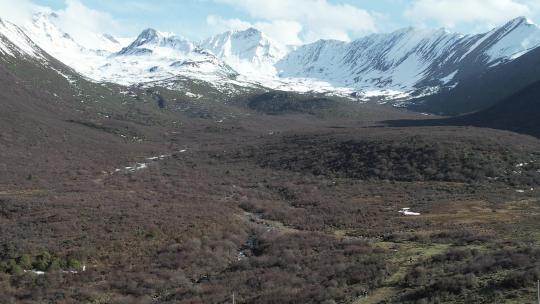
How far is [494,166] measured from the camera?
93312mm

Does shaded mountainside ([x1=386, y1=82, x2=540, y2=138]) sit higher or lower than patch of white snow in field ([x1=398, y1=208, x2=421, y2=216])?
higher

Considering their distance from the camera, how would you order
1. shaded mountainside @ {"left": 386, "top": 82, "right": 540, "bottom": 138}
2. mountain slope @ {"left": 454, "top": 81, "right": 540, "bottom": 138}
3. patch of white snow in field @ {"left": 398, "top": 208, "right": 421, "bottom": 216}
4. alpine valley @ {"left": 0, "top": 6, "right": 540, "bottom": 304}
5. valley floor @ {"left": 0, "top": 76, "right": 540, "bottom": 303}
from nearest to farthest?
valley floor @ {"left": 0, "top": 76, "right": 540, "bottom": 303} < alpine valley @ {"left": 0, "top": 6, "right": 540, "bottom": 304} < patch of white snow in field @ {"left": 398, "top": 208, "right": 421, "bottom": 216} < mountain slope @ {"left": 454, "top": 81, "right": 540, "bottom": 138} < shaded mountainside @ {"left": 386, "top": 82, "right": 540, "bottom": 138}

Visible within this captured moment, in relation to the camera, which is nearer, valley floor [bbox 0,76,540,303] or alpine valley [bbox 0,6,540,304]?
valley floor [bbox 0,76,540,303]

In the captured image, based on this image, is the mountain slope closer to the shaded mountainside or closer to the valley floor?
the shaded mountainside

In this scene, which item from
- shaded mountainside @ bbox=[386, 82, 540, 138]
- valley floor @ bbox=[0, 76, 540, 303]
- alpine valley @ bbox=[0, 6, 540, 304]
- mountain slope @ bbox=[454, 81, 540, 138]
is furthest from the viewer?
shaded mountainside @ bbox=[386, 82, 540, 138]

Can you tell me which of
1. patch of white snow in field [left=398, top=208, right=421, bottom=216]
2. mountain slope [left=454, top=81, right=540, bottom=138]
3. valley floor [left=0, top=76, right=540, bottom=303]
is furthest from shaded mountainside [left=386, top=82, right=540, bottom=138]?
patch of white snow in field [left=398, top=208, right=421, bottom=216]

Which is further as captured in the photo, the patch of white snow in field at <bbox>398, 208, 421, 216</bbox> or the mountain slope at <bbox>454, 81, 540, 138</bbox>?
the mountain slope at <bbox>454, 81, 540, 138</bbox>

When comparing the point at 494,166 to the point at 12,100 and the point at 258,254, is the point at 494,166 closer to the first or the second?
the point at 258,254

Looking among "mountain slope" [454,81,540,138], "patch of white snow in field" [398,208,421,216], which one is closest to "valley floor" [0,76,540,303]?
"patch of white snow in field" [398,208,421,216]

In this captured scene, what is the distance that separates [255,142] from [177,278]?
120 metres

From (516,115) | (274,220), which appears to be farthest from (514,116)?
(274,220)

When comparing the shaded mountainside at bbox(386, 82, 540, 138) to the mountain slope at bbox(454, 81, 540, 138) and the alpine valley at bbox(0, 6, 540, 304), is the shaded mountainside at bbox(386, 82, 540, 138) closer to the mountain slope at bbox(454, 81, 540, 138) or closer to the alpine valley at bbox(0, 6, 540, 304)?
the mountain slope at bbox(454, 81, 540, 138)

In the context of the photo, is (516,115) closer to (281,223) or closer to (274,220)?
(274,220)

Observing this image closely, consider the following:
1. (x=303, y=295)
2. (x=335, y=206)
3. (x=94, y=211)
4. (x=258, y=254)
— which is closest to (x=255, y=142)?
(x=335, y=206)
